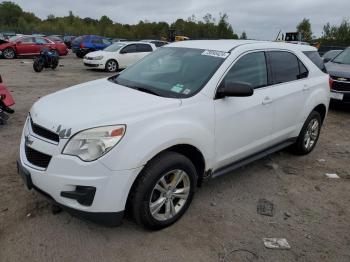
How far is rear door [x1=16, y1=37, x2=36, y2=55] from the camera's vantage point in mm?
21938

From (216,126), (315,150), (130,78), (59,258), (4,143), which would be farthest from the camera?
(315,150)

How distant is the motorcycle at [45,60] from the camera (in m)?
16.3

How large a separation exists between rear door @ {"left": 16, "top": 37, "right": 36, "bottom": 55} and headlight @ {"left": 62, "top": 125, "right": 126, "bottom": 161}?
21.2m

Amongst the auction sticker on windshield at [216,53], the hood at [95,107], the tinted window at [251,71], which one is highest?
the auction sticker on windshield at [216,53]

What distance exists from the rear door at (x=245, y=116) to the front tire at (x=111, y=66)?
13.7 meters

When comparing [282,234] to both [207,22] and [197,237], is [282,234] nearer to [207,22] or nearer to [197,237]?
[197,237]

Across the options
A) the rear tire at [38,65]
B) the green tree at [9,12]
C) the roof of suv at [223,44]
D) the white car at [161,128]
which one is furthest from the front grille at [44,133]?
the green tree at [9,12]

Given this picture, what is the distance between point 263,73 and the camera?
4504 mm

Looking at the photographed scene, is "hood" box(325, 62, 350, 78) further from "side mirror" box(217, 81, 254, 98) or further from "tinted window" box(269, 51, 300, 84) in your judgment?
"side mirror" box(217, 81, 254, 98)

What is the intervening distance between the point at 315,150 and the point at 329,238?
2850mm

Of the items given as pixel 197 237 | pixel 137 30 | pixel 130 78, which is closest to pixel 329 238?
pixel 197 237

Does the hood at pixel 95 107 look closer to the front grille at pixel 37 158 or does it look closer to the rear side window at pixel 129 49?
the front grille at pixel 37 158

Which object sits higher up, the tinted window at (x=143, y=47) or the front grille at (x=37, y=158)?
the tinted window at (x=143, y=47)

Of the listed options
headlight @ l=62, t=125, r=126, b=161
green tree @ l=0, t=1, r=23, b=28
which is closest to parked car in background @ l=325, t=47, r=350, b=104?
headlight @ l=62, t=125, r=126, b=161
